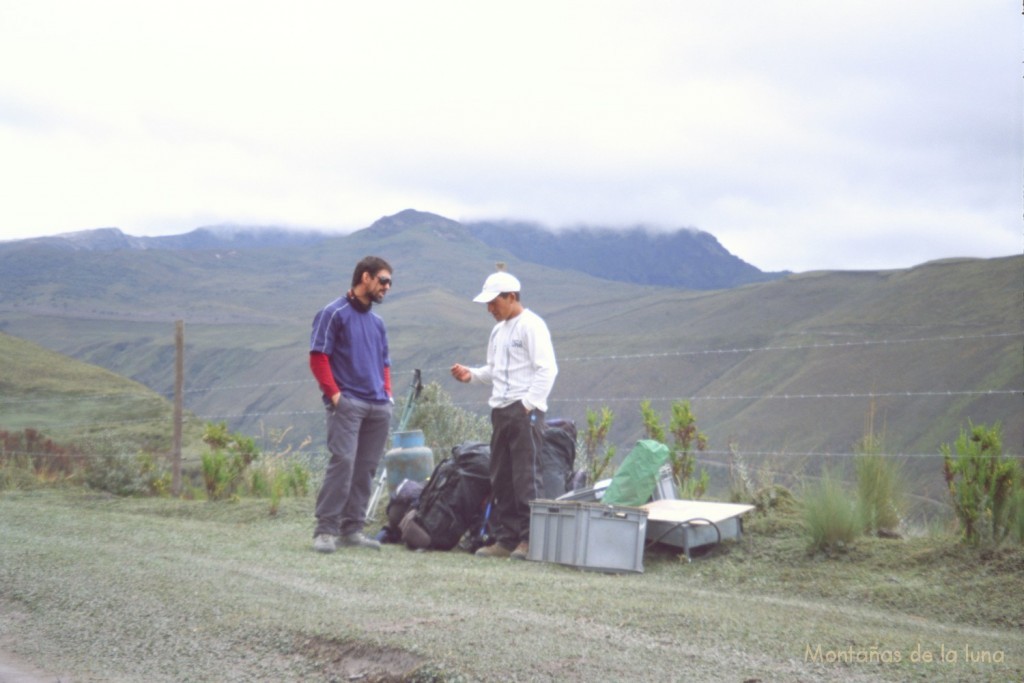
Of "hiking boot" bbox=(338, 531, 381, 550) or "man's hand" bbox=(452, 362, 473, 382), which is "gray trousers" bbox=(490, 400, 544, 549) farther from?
"hiking boot" bbox=(338, 531, 381, 550)

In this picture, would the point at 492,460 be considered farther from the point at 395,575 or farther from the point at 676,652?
the point at 676,652

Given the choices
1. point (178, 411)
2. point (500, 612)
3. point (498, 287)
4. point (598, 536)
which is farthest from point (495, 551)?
point (178, 411)

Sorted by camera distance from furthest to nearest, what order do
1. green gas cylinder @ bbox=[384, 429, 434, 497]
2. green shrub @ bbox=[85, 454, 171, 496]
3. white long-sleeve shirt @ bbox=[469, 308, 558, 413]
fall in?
green shrub @ bbox=[85, 454, 171, 496]
green gas cylinder @ bbox=[384, 429, 434, 497]
white long-sleeve shirt @ bbox=[469, 308, 558, 413]

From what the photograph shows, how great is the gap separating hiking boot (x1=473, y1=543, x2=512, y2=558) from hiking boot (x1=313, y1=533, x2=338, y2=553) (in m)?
1.11

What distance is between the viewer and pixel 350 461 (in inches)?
356

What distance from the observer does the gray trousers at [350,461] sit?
8.91m

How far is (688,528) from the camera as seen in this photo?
8.48 metres

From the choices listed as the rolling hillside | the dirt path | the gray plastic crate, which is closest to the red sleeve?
the gray plastic crate

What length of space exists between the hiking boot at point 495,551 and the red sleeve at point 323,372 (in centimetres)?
167

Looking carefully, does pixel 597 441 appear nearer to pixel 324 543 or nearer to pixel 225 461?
pixel 324 543

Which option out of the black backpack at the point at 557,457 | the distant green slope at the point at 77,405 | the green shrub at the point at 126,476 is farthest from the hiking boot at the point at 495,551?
the distant green slope at the point at 77,405

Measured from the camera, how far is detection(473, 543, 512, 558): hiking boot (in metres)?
8.91

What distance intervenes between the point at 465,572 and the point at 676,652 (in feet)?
9.04

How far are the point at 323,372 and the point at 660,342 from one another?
274ft
